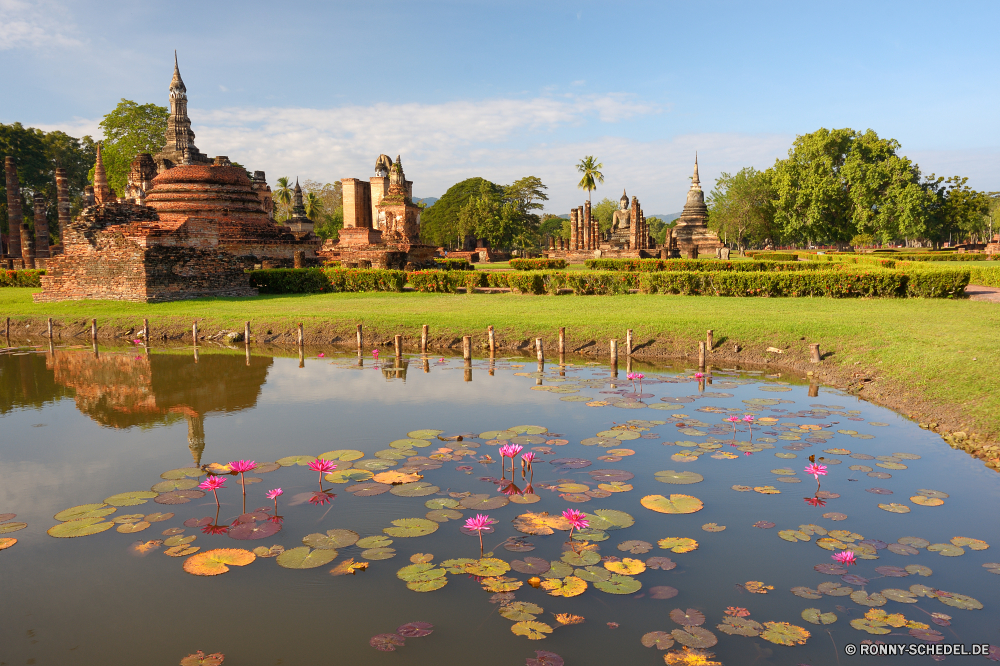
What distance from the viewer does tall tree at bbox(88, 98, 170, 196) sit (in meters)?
46.4

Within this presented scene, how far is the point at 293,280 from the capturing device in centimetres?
2172

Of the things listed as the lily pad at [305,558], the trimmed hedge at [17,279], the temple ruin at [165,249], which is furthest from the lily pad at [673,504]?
the trimmed hedge at [17,279]

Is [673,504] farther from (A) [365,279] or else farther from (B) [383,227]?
(B) [383,227]

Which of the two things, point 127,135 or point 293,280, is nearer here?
point 293,280

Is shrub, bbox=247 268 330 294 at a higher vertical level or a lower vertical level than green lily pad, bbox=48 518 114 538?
higher

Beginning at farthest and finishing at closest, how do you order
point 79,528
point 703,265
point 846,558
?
point 703,265 < point 79,528 < point 846,558

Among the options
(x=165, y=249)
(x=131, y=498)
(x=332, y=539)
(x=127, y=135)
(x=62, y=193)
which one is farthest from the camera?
(x=127, y=135)

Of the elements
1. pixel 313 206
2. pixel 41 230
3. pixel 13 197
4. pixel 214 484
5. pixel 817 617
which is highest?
pixel 313 206

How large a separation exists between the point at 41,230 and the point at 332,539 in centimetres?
3651

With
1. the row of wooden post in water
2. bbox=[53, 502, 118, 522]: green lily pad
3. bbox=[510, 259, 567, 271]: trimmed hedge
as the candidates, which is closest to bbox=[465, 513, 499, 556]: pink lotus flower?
bbox=[53, 502, 118, 522]: green lily pad

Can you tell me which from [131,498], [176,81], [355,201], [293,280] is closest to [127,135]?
[176,81]

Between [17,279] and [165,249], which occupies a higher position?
[165,249]

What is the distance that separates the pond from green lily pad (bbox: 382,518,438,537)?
0.02 metres

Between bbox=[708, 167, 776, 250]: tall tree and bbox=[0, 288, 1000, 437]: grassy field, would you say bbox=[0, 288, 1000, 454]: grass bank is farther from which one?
bbox=[708, 167, 776, 250]: tall tree
